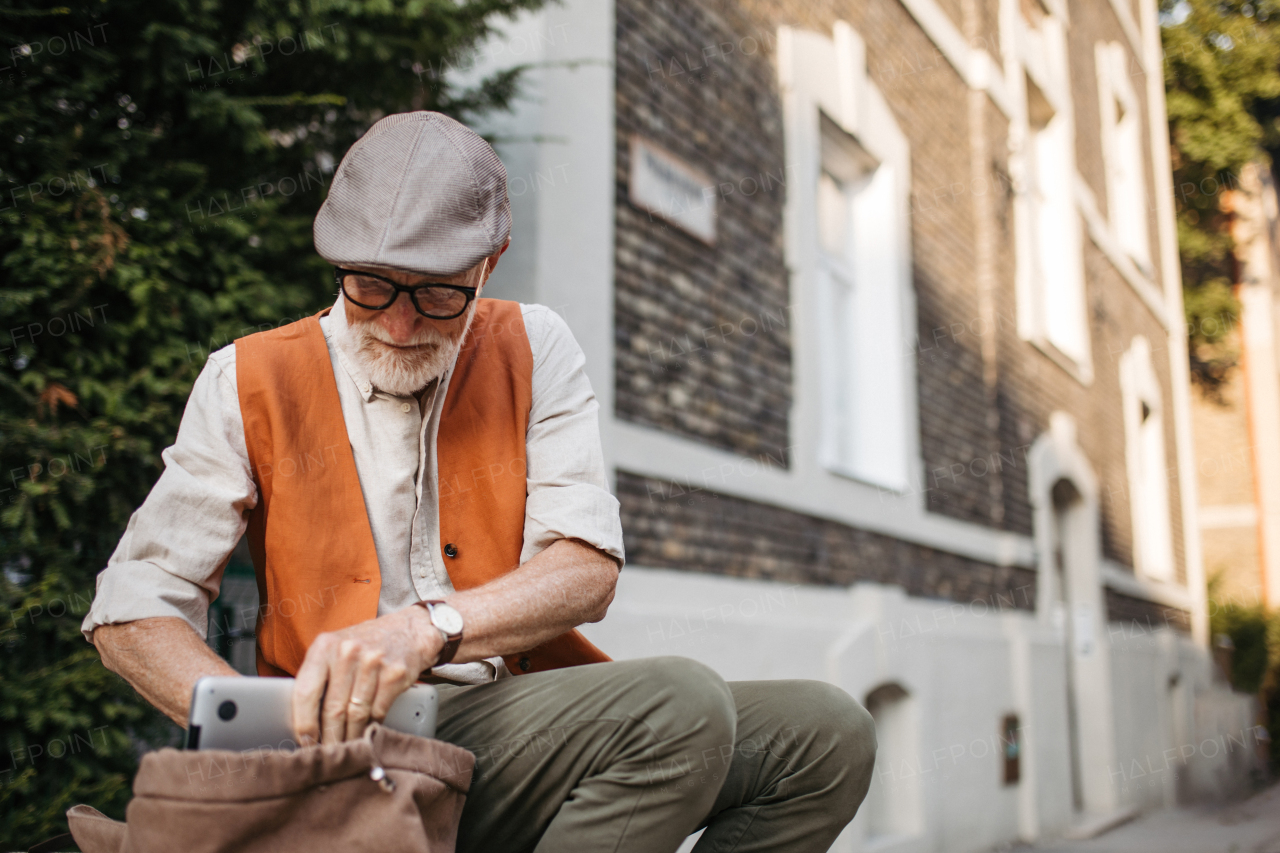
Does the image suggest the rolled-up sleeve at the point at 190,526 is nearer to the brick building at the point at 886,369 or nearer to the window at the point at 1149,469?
the brick building at the point at 886,369

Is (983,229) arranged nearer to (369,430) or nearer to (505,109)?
(505,109)

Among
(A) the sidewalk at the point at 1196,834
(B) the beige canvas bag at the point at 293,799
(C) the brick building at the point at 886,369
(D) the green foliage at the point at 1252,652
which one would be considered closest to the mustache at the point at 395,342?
(B) the beige canvas bag at the point at 293,799

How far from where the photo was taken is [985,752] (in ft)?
23.4

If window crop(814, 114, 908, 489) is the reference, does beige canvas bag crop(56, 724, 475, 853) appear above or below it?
below

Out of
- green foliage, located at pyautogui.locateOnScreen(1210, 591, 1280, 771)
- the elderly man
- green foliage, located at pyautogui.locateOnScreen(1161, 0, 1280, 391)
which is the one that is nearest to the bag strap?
the elderly man

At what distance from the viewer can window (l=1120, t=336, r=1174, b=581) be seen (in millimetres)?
12211

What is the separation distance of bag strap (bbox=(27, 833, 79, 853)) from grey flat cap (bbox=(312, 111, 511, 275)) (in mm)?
1095

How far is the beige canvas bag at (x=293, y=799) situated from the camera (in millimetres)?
1245

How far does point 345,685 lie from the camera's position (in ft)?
4.53

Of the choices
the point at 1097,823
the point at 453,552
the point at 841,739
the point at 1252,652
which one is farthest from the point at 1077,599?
the point at 453,552

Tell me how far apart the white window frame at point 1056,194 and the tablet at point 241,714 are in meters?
9.40

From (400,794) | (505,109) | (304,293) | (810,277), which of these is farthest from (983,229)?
(400,794)

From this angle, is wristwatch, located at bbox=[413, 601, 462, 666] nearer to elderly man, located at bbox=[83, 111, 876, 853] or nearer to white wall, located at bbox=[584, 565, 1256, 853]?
elderly man, located at bbox=[83, 111, 876, 853]

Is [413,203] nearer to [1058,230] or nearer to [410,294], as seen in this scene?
[410,294]
